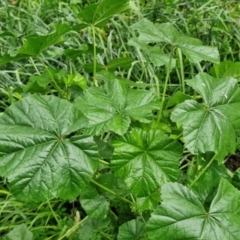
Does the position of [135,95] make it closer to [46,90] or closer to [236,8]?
[46,90]

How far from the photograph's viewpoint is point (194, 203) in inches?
33.9

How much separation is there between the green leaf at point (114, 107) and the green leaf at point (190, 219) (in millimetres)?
170

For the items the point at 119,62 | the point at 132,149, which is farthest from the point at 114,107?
the point at 119,62

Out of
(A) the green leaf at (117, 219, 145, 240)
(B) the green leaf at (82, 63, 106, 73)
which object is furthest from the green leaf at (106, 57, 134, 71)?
(A) the green leaf at (117, 219, 145, 240)

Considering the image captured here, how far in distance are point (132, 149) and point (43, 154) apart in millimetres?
190

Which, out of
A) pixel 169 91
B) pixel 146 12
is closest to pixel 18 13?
pixel 146 12

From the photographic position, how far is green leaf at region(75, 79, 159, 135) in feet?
3.04

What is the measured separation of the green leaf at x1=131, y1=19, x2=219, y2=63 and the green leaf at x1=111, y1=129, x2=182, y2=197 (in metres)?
0.24

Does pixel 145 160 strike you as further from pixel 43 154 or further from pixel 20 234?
pixel 20 234

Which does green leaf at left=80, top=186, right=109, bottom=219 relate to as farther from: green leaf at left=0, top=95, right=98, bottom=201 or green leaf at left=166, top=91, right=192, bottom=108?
green leaf at left=166, top=91, right=192, bottom=108

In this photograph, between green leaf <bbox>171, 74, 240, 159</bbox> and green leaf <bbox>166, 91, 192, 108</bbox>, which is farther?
green leaf <bbox>166, 91, 192, 108</bbox>

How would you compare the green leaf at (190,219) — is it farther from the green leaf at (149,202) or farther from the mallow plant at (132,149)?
the green leaf at (149,202)

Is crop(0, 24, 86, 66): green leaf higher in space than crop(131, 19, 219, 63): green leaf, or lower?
higher

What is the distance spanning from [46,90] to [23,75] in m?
0.77
